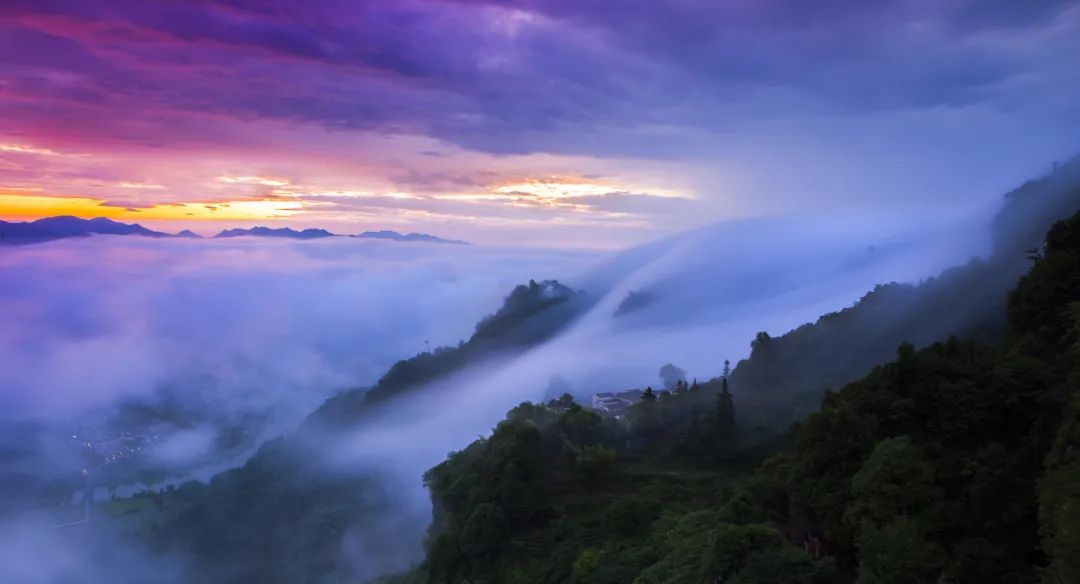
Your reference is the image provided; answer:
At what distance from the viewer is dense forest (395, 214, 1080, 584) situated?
11820mm

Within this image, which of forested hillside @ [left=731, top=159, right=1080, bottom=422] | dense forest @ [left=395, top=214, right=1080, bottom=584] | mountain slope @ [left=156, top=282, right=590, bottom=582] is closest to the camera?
dense forest @ [left=395, top=214, right=1080, bottom=584]

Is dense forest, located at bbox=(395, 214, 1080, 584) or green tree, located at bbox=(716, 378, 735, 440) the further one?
green tree, located at bbox=(716, 378, 735, 440)

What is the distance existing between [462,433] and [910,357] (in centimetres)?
4875

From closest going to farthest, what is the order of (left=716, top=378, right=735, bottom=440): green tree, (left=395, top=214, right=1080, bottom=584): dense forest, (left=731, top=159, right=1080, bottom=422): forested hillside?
(left=395, top=214, right=1080, bottom=584): dense forest, (left=716, top=378, right=735, bottom=440): green tree, (left=731, top=159, right=1080, bottom=422): forested hillside

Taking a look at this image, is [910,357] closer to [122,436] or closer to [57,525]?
[57,525]

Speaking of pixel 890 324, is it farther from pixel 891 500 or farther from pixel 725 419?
pixel 891 500

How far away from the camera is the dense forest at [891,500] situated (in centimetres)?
1182

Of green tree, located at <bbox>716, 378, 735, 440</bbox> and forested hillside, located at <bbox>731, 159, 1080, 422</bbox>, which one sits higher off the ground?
forested hillside, located at <bbox>731, 159, 1080, 422</bbox>

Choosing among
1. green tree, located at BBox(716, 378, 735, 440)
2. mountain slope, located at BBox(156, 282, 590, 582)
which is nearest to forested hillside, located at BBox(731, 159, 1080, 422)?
green tree, located at BBox(716, 378, 735, 440)

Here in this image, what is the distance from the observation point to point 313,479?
6388 centimetres

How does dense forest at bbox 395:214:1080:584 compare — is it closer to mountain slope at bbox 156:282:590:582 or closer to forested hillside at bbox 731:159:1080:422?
forested hillside at bbox 731:159:1080:422

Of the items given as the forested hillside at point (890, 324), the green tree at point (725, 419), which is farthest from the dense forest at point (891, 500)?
the forested hillside at point (890, 324)

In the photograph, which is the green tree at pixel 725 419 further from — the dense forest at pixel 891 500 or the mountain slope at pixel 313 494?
the mountain slope at pixel 313 494

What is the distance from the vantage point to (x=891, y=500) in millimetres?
12859
